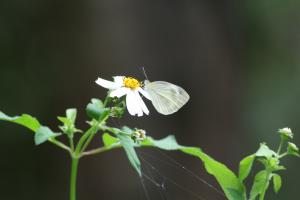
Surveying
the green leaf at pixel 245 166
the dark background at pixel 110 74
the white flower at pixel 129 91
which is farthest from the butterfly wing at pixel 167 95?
the dark background at pixel 110 74

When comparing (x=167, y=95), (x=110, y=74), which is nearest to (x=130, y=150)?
(x=167, y=95)

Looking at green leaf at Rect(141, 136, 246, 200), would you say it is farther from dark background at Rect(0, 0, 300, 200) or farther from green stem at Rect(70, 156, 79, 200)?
dark background at Rect(0, 0, 300, 200)

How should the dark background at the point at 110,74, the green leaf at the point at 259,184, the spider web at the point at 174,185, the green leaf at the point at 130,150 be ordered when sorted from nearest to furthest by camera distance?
the green leaf at the point at 130,150 < the green leaf at the point at 259,184 < the spider web at the point at 174,185 < the dark background at the point at 110,74

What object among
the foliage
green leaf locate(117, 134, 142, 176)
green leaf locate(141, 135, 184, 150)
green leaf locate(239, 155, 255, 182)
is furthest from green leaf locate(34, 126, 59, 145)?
green leaf locate(239, 155, 255, 182)

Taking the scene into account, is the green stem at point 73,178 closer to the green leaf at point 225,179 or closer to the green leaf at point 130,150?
the green leaf at point 130,150

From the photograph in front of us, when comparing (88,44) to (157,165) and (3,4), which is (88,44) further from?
(157,165)

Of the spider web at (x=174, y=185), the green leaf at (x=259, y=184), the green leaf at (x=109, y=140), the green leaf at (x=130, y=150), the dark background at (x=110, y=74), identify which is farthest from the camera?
the dark background at (x=110, y=74)
